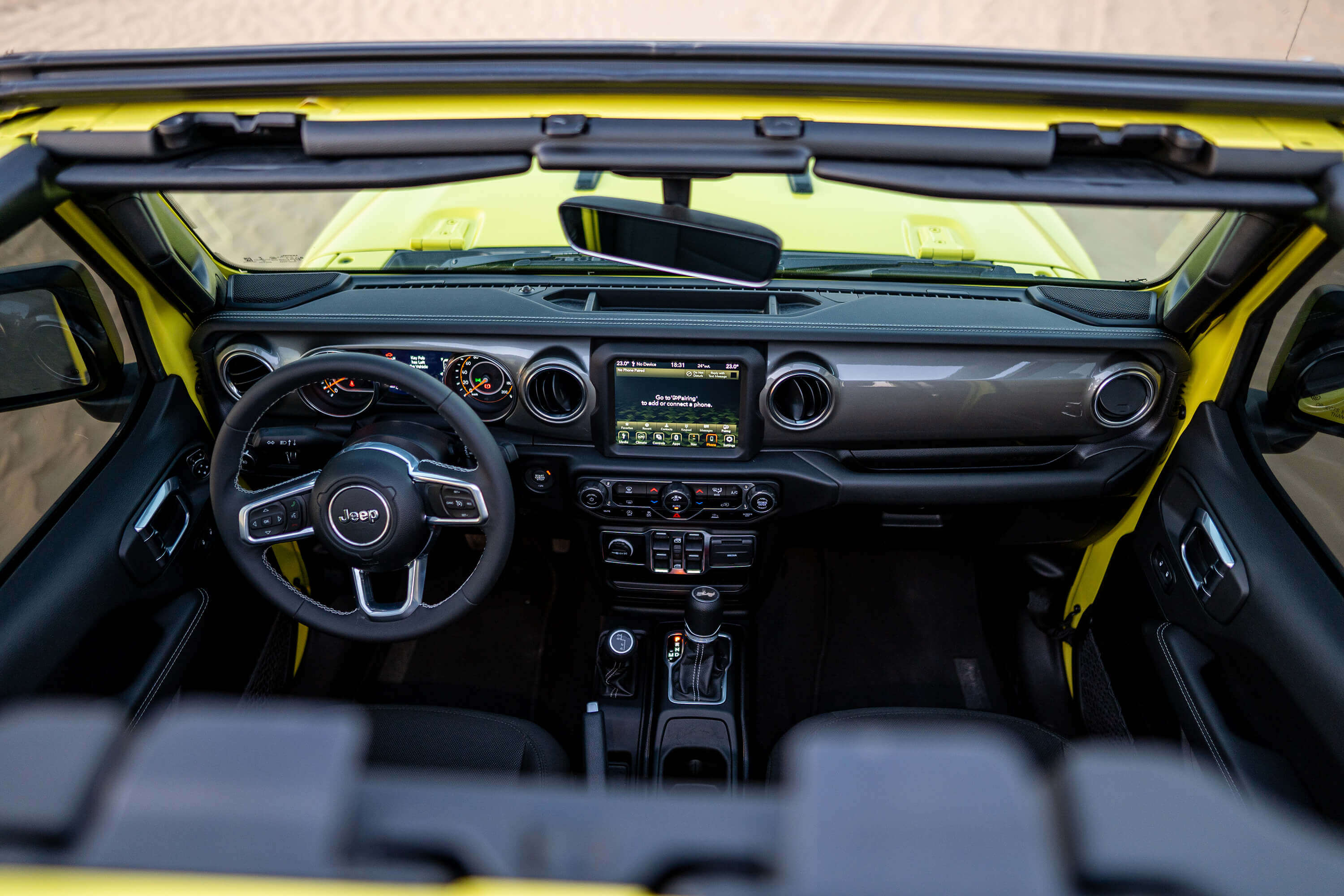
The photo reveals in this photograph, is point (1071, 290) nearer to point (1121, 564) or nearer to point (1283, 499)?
point (1283, 499)

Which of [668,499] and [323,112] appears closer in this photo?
[323,112]

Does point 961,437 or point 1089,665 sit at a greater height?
point 961,437

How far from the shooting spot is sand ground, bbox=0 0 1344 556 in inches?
455

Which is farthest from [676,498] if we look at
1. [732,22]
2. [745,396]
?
[732,22]

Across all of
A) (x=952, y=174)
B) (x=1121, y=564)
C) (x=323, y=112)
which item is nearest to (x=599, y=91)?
(x=323, y=112)

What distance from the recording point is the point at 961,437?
2.29 metres

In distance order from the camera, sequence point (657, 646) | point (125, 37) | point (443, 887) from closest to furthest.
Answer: point (443, 887) → point (657, 646) → point (125, 37)

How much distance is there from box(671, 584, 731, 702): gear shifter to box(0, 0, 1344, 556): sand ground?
32.7 feet

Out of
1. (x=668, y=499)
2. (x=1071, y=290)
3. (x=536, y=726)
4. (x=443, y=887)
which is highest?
(x=1071, y=290)

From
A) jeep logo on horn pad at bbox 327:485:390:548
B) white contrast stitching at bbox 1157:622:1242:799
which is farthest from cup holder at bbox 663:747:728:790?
white contrast stitching at bbox 1157:622:1242:799

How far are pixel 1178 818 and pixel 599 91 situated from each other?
1175 mm

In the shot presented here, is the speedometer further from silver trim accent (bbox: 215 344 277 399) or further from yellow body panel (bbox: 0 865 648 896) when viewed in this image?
Answer: yellow body panel (bbox: 0 865 648 896)

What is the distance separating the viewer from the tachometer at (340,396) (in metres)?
2.25

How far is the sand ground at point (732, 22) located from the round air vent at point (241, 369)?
32.5 feet
